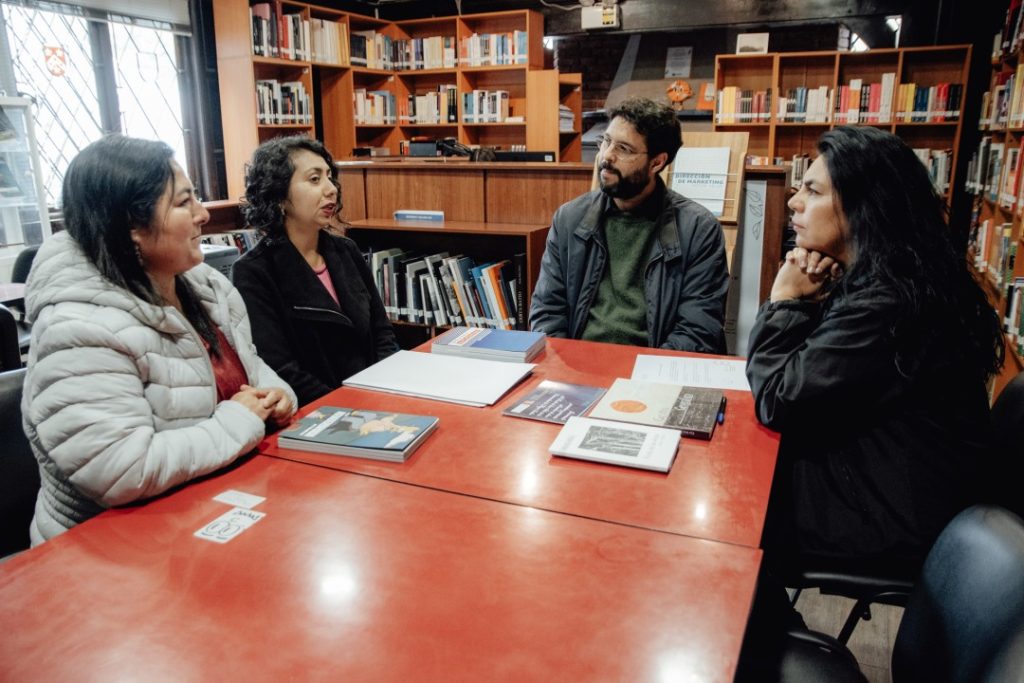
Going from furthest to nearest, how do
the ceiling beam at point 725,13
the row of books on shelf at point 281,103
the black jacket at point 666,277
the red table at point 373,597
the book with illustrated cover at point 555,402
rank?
the ceiling beam at point 725,13 < the row of books on shelf at point 281,103 < the black jacket at point 666,277 < the book with illustrated cover at point 555,402 < the red table at point 373,597

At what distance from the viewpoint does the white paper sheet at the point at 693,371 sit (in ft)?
5.82

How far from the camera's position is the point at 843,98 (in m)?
6.04

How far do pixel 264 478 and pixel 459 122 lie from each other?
19.4 feet

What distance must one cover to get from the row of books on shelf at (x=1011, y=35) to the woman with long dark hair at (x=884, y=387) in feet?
10.4

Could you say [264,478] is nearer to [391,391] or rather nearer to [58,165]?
[391,391]

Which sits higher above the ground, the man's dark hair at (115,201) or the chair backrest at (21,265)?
the man's dark hair at (115,201)

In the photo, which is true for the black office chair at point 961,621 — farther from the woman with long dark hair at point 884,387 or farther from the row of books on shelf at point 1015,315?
the row of books on shelf at point 1015,315

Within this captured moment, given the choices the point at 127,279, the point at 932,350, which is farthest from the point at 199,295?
the point at 932,350

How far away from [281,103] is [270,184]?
4.04 metres

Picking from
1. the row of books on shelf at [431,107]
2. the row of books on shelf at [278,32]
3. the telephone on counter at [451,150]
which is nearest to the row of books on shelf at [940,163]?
the row of books on shelf at [431,107]

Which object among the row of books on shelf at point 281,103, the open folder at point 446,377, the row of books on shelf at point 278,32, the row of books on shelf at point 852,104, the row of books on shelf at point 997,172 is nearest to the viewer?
the open folder at point 446,377

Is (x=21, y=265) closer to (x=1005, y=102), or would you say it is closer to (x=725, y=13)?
(x=1005, y=102)

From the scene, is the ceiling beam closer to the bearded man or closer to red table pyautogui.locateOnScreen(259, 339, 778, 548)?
the bearded man

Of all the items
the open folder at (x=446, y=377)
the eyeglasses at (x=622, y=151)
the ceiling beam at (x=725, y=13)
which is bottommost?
the open folder at (x=446, y=377)
